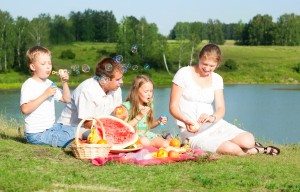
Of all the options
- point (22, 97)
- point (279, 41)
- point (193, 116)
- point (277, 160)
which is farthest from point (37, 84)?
point (279, 41)

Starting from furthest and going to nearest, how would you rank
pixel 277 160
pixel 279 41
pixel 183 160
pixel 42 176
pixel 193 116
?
pixel 279 41 < pixel 193 116 < pixel 277 160 < pixel 183 160 < pixel 42 176

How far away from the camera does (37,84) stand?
26.8ft

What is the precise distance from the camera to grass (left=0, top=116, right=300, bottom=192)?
5484 mm

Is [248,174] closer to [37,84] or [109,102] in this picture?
[109,102]

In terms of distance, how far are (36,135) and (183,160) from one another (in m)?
2.38

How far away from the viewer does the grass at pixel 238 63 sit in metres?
44.8

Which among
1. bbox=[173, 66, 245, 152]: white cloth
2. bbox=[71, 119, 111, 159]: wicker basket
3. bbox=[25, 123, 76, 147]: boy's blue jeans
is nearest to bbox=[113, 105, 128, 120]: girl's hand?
bbox=[25, 123, 76, 147]: boy's blue jeans

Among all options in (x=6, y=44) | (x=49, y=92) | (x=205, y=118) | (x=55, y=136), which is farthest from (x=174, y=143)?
(x=6, y=44)

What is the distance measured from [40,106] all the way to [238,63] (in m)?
57.3

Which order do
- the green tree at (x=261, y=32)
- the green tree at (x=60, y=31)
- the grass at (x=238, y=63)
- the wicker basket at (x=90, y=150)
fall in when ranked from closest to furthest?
the wicker basket at (x=90, y=150) < the grass at (x=238, y=63) < the green tree at (x=60, y=31) < the green tree at (x=261, y=32)

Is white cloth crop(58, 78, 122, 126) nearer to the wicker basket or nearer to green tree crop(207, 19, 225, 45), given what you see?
the wicker basket

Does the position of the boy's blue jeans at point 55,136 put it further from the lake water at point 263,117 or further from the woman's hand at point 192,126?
the lake water at point 263,117

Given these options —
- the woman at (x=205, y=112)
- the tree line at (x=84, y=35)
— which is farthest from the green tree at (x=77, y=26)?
the woman at (x=205, y=112)

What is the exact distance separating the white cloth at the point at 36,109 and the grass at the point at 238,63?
2731 cm
